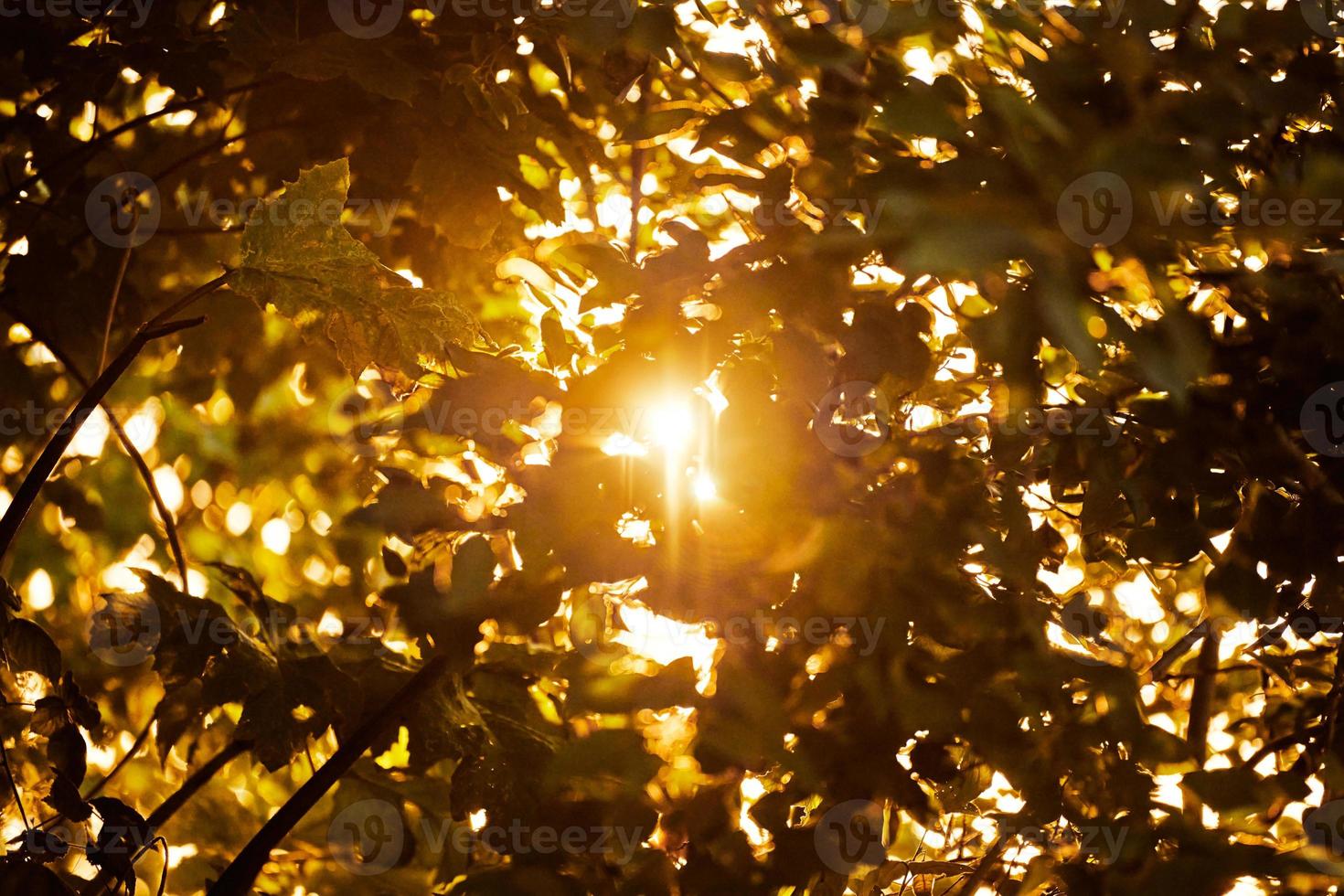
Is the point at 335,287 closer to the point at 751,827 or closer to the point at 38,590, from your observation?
the point at 751,827

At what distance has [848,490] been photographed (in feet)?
3.33

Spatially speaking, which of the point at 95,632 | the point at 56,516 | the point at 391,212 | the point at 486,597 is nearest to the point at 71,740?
the point at 95,632

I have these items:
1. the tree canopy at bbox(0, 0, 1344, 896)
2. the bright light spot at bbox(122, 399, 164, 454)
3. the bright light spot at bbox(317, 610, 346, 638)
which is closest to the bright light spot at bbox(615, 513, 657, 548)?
the tree canopy at bbox(0, 0, 1344, 896)

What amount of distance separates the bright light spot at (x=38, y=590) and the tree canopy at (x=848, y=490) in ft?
2.42

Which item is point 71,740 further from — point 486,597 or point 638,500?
point 638,500

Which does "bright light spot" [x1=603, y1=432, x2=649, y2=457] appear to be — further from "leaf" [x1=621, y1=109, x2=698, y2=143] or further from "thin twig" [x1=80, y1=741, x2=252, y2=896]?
"thin twig" [x1=80, y1=741, x2=252, y2=896]

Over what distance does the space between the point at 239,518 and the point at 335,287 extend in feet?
3.60

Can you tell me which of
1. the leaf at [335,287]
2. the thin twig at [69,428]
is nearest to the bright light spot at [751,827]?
the leaf at [335,287]

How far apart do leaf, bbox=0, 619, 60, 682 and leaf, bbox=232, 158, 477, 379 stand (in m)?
0.39

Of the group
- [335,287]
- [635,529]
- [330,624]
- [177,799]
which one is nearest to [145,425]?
[330,624]

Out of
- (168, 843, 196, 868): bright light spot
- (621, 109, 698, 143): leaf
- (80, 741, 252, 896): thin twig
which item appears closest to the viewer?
(621, 109, 698, 143): leaf

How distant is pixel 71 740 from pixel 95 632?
0.16 meters

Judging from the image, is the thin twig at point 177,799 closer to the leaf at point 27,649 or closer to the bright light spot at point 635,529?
the leaf at point 27,649

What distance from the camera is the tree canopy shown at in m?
0.93
